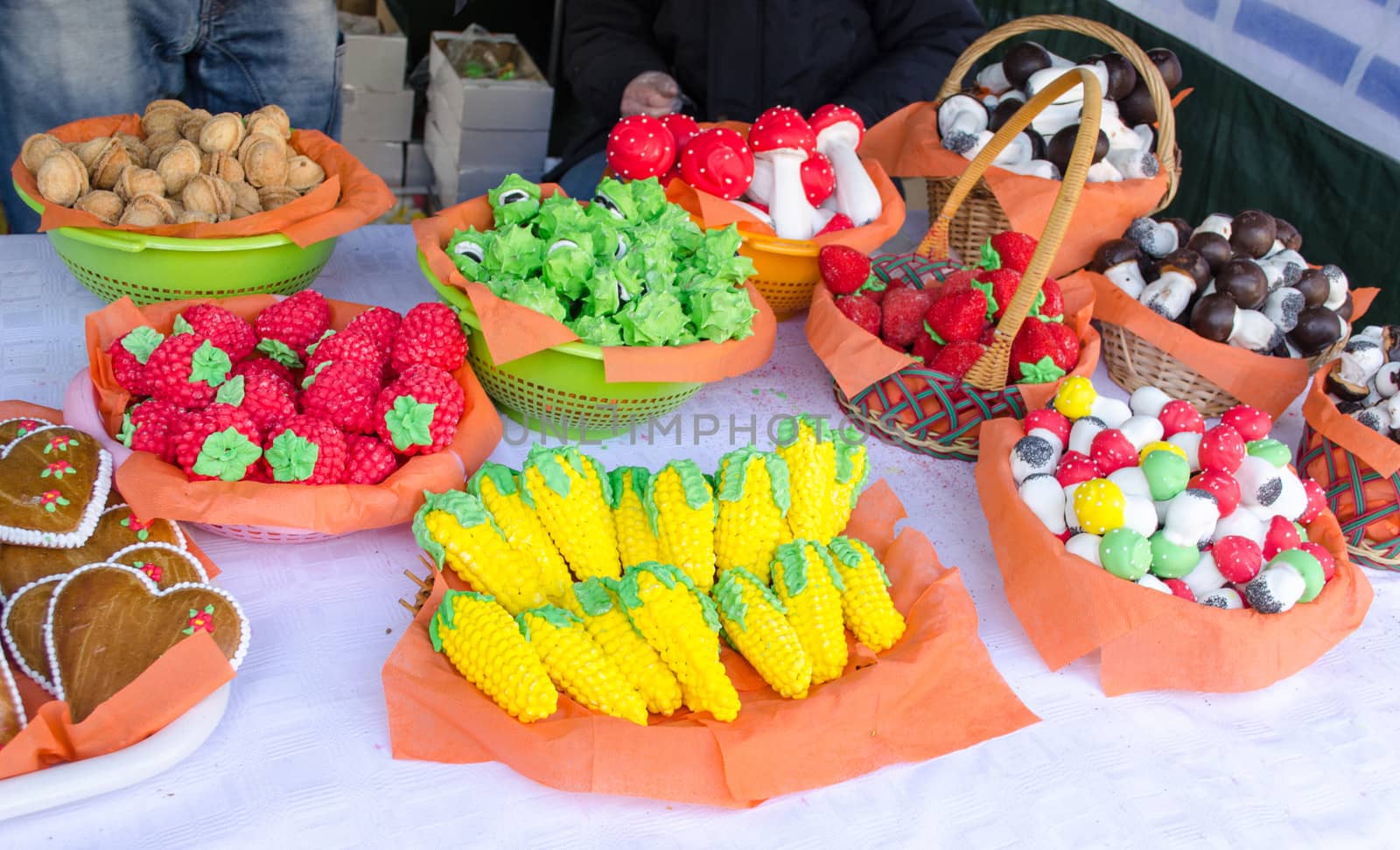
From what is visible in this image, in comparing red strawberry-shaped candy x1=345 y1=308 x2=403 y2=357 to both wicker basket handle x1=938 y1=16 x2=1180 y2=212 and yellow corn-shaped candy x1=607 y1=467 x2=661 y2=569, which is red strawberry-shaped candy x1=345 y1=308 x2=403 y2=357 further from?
wicker basket handle x1=938 y1=16 x2=1180 y2=212

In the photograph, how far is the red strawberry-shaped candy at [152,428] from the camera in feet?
3.53

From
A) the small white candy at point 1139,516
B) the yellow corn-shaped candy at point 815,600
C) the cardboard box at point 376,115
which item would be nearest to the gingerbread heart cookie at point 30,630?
the yellow corn-shaped candy at point 815,600

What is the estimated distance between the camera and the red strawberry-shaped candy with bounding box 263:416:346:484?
1080 millimetres

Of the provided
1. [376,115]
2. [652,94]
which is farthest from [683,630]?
[376,115]

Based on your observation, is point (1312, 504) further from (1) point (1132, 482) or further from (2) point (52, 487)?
(2) point (52, 487)

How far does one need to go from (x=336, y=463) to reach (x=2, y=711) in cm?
38

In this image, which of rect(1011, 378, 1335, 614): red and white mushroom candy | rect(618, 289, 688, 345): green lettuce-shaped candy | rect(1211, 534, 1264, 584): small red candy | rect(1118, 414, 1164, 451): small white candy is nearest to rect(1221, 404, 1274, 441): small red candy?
rect(1011, 378, 1335, 614): red and white mushroom candy

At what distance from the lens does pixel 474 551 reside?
1058 millimetres

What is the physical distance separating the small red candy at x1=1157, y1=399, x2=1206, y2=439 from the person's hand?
1.40 m

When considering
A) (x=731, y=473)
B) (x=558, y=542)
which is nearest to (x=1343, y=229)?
(x=731, y=473)

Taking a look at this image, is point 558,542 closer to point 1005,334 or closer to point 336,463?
point 336,463

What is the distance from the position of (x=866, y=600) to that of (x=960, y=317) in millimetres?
524

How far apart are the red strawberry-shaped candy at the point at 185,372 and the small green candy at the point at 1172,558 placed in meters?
1.11

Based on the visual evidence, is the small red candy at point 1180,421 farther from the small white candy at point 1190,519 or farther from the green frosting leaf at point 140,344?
the green frosting leaf at point 140,344
